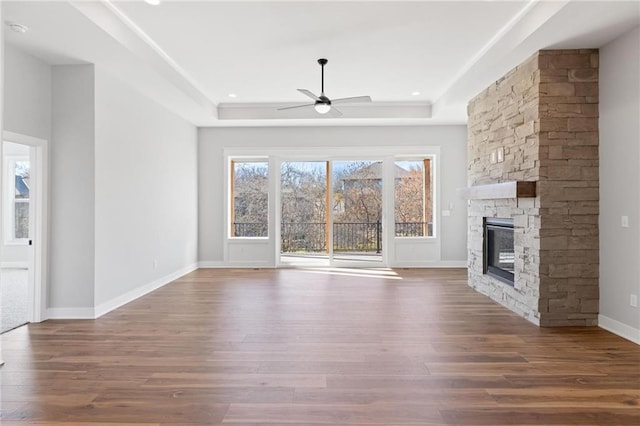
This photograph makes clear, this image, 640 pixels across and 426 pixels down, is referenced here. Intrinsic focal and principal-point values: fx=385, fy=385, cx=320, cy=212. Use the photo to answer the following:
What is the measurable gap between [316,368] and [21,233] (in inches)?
329

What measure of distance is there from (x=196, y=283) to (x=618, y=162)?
225 inches

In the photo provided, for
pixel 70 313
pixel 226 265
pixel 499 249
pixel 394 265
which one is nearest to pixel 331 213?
pixel 394 265

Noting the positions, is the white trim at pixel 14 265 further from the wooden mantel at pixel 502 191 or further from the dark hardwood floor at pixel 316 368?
the wooden mantel at pixel 502 191

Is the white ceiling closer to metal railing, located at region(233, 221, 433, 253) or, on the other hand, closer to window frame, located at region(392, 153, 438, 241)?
window frame, located at region(392, 153, 438, 241)

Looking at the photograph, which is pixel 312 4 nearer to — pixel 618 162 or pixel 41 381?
pixel 618 162

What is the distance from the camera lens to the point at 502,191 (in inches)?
174

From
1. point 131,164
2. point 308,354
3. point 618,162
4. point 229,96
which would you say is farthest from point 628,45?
point 131,164

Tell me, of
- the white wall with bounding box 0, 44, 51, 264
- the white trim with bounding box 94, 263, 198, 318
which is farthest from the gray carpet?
the white wall with bounding box 0, 44, 51, 264

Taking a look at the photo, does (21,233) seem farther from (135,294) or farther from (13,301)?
(135,294)

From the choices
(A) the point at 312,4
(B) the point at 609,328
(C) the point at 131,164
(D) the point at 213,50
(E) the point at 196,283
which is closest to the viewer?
(A) the point at 312,4

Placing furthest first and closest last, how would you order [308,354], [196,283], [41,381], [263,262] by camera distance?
[263,262] < [196,283] < [308,354] < [41,381]

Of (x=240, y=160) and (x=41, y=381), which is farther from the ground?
(x=240, y=160)

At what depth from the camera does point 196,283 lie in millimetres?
6230

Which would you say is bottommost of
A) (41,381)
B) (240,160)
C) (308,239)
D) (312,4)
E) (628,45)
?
(41,381)
